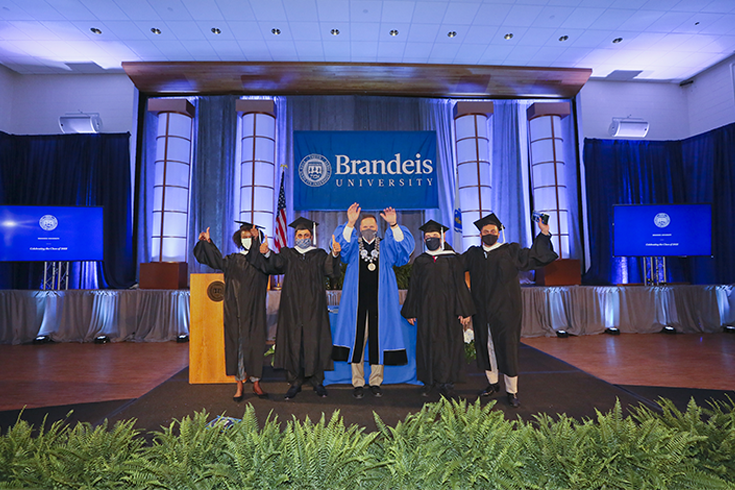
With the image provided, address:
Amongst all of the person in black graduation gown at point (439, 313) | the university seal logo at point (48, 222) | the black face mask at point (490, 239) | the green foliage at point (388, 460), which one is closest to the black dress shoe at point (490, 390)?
the person in black graduation gown at point (439, 313)

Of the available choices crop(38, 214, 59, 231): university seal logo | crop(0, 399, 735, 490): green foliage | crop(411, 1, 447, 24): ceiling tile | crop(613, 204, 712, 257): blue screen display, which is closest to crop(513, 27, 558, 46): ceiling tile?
crop(411, 1, 447, 24): ceiling tile

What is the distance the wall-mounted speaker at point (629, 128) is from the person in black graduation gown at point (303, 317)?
7.43 meters

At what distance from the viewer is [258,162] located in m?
7.05

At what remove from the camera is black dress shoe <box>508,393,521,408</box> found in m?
2.95

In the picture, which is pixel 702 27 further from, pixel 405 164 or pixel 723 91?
pixel 405 164

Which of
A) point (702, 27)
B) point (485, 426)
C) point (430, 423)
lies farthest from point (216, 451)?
point (702, 27)

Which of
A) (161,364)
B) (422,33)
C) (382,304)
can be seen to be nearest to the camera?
(382,304)

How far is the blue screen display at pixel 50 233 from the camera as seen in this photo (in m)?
6.11

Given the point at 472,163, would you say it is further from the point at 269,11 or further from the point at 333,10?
the point at 269,11

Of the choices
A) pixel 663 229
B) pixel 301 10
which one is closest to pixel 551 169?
pixel 663 229

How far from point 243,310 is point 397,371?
5.26 ft

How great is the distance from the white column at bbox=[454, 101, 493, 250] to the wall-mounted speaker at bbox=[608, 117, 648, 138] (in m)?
2.76

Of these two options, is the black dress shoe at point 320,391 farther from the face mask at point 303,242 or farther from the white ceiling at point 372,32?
the white ceiling at point 372,32

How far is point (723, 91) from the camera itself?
7.38 meters
